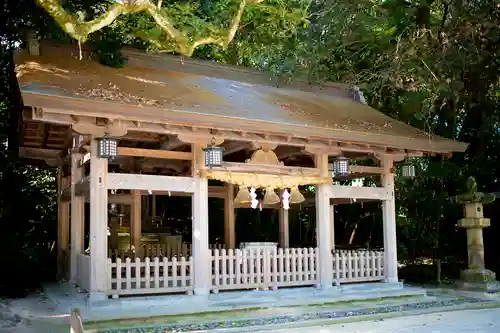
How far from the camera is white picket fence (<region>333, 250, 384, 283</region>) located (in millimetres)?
11047

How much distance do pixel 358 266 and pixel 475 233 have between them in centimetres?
323

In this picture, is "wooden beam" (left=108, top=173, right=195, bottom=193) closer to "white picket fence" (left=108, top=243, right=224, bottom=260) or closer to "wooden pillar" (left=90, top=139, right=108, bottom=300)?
"wooden pillar" (left=90, top=139, right=108, bottom=300)

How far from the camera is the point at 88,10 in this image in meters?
12.7

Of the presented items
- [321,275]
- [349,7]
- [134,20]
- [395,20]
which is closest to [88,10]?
[134,20]

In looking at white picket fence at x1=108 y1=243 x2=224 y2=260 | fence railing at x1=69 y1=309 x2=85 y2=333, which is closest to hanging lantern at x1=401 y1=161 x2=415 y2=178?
white picket fence at x1=108 y1=243 x2=224 y2=260

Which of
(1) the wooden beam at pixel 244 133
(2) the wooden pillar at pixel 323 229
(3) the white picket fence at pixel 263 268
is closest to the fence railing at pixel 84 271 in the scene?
(3) the white picket fence at pixel 263 268

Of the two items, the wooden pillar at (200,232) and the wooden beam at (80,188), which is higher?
the wooden beam at (80,188)

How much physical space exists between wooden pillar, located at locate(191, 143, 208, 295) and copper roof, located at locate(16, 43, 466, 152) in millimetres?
1011

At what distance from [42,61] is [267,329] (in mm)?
6401

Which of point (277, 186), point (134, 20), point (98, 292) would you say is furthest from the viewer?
point (134, 20)

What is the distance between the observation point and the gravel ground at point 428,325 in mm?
7695

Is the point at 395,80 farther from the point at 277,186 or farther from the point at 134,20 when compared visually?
the point at 134,20

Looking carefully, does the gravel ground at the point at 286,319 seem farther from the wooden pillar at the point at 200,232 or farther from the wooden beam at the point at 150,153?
the wooden beam at the point at 150,153

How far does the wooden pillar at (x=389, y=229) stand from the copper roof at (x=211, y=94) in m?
0.73
